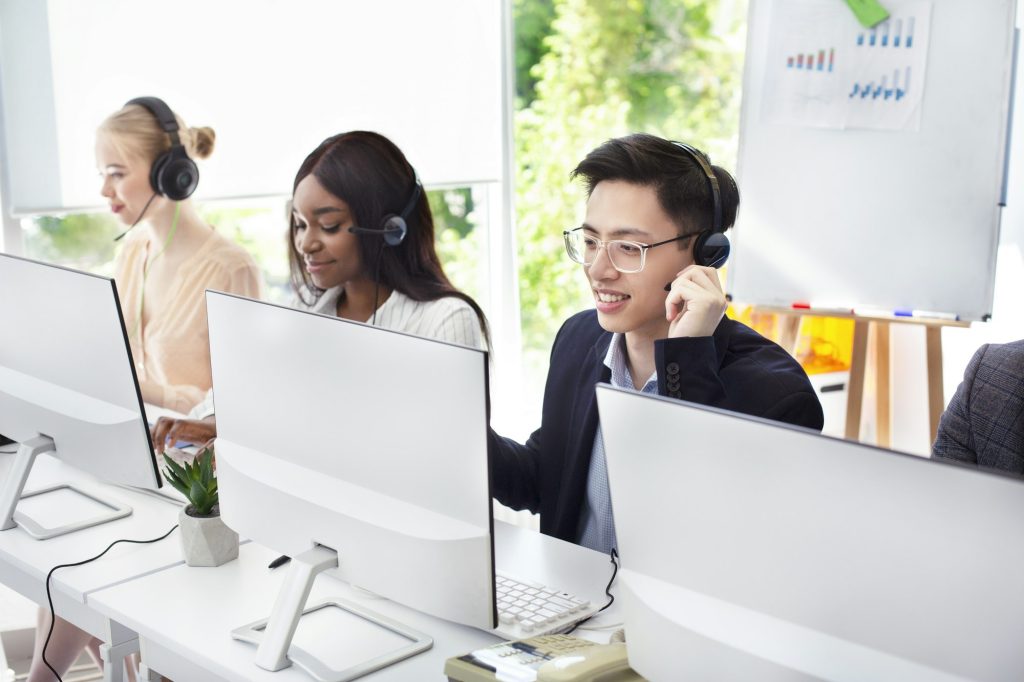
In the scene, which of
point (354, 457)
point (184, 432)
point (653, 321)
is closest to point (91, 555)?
point (184, 432)

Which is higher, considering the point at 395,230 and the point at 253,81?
the point at 253,81

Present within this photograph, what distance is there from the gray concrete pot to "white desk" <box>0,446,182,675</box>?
5cm

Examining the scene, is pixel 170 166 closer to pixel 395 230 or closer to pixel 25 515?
pixel 395 230

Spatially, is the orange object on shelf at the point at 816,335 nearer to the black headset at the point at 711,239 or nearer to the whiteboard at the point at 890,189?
the whiteboard at the point at 890,189

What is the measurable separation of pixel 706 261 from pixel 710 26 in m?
5.01

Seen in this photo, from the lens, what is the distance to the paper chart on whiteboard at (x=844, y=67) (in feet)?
9.37

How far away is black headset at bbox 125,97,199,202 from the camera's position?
268 cm

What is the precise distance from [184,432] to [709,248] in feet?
3.70

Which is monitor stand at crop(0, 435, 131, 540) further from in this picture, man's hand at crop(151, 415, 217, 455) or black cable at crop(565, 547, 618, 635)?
black cable at crop(565, 547, 618, 635)

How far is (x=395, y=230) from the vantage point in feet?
7.32

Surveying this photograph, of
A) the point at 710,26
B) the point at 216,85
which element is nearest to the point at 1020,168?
the point at 216,85

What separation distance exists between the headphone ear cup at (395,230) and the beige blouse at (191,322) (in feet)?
1.98

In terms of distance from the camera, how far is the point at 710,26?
632cm

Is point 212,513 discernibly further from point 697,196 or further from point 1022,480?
point 1022,480
